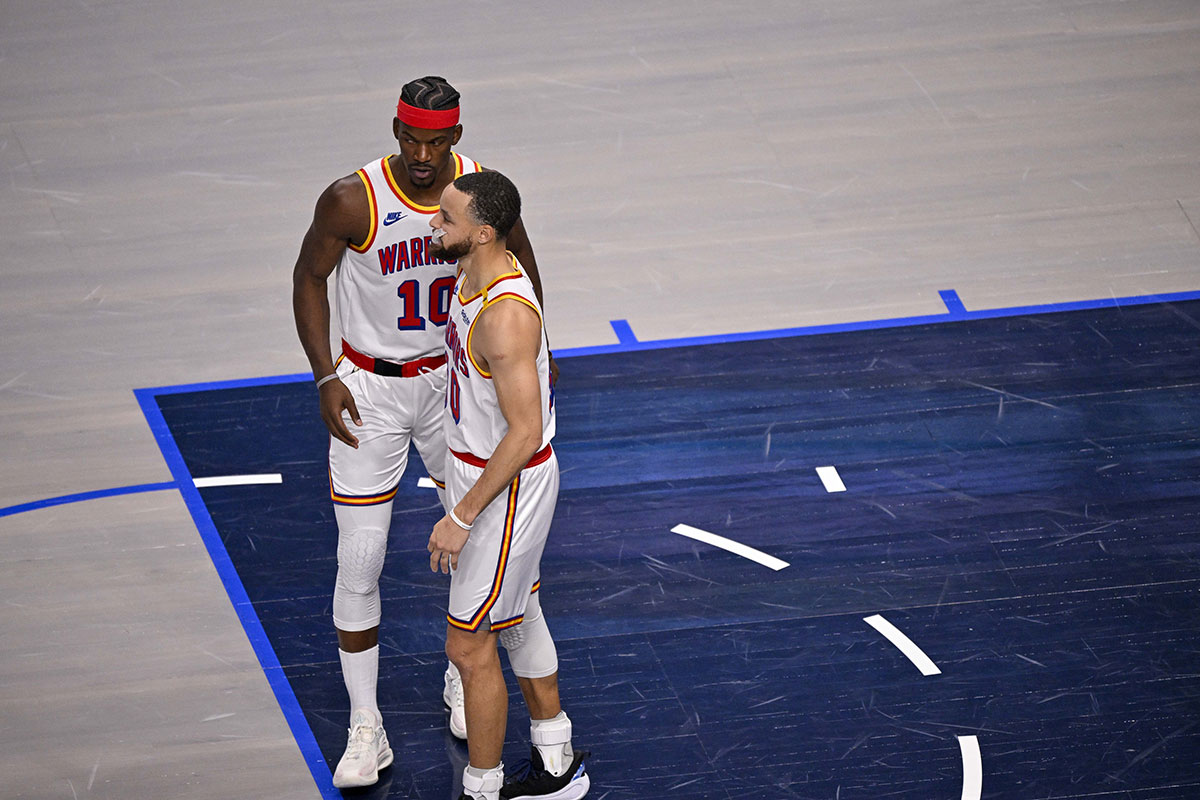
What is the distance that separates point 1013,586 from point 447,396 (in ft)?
7.09

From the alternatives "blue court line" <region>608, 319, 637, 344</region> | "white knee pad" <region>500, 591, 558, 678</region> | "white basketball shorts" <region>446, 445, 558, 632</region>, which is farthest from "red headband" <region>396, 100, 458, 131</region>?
"blue court line" <region>608, 319, 637, 344</region>

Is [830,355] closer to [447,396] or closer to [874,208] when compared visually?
[874,208]

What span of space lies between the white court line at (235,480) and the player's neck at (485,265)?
2.07m

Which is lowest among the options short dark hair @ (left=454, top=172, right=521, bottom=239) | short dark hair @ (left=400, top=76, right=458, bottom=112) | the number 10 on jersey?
the number 10 on jersey

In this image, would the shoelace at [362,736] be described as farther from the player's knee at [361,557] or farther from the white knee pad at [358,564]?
the player's knee at [361,557]

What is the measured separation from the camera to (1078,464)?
19.0 feet

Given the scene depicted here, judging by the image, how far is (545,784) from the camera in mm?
4312

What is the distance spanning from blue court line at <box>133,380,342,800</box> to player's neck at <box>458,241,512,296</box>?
1.52 m

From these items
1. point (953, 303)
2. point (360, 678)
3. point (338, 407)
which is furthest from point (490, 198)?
point (953, 303)

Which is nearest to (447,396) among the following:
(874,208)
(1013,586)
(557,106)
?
(1013,586)

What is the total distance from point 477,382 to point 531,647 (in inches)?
31.6

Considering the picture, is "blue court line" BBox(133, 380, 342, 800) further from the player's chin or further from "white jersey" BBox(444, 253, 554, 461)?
the player's chin

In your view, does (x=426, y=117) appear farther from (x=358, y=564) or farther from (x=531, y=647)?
(x=531, y=647)

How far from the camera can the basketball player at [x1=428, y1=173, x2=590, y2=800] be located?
3836mm
